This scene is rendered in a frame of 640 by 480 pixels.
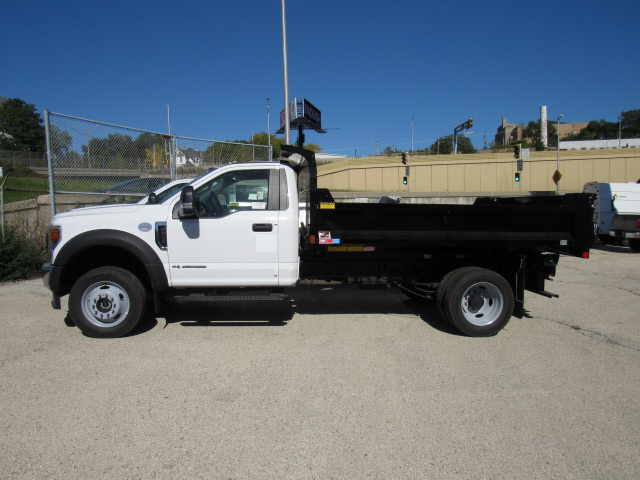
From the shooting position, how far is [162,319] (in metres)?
6.27

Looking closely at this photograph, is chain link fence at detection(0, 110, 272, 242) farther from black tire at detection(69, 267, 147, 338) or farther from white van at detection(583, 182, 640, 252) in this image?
white van at detection(583, 182, 640, 252)

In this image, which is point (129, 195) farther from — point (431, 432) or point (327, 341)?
point (431, 432)

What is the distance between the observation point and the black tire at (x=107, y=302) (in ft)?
17.2

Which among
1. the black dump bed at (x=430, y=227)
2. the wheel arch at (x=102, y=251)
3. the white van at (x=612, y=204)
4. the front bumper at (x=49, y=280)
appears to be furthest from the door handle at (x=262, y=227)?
the white van at (x=612, y=204)

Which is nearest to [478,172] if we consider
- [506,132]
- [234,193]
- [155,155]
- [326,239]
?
[155,155]

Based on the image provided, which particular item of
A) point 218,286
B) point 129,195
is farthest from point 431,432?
point 129,195

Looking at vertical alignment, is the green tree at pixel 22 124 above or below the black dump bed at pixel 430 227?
Result: above

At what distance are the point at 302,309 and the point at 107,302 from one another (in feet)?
9.02

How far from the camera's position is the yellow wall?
48000 millimetres

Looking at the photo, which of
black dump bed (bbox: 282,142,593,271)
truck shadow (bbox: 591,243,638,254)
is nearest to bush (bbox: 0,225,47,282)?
black dump bed (bbox: 282,142,593,271)

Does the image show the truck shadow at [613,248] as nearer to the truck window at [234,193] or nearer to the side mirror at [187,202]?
the truck window at [234,193]

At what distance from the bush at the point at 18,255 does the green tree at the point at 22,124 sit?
55157 mm

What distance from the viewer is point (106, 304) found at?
5336 mm

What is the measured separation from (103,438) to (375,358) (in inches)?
106
